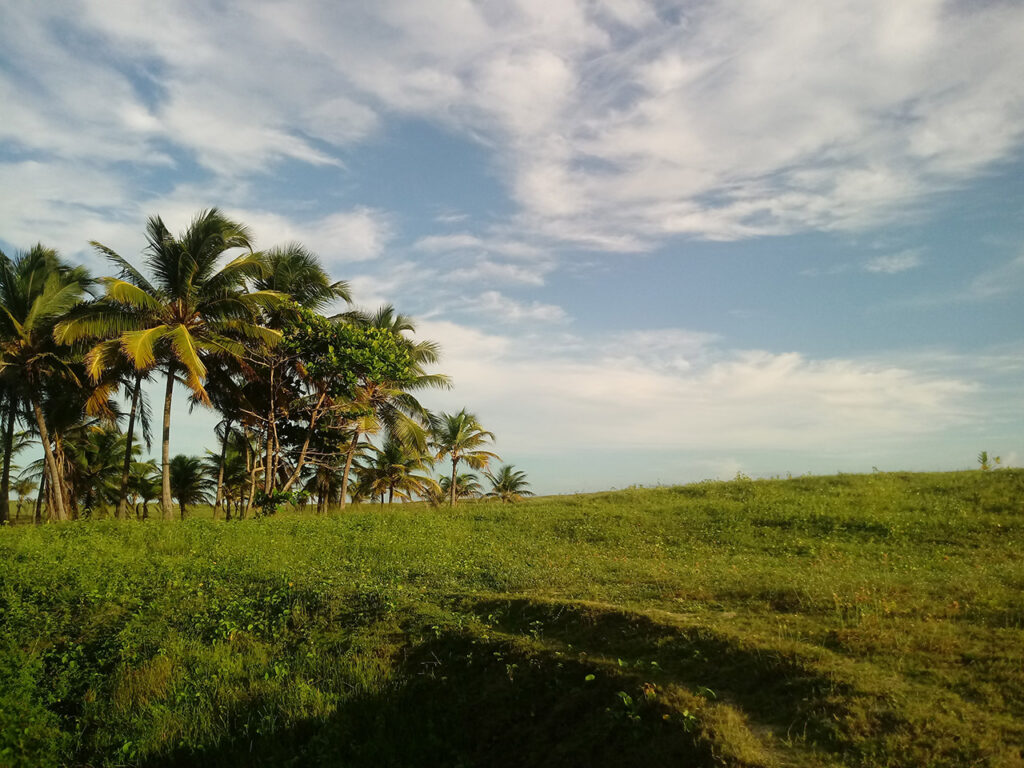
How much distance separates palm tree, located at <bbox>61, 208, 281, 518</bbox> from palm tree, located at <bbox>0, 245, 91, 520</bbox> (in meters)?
2.08

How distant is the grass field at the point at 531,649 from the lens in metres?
5.86

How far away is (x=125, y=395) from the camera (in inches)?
1009

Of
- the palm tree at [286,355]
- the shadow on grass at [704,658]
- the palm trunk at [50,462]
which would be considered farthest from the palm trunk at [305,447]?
the shadow on grass at [704,658]

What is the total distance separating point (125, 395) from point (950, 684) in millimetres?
27102

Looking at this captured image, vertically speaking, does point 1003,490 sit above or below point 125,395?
below

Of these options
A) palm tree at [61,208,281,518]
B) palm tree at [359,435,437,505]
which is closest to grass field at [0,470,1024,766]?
palm tree at [61,208,281,518]

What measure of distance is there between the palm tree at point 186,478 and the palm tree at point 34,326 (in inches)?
789

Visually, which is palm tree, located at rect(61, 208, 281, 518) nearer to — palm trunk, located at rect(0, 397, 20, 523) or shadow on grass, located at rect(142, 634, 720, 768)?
palm trunk, located at rect(0, 397, 20, 523)

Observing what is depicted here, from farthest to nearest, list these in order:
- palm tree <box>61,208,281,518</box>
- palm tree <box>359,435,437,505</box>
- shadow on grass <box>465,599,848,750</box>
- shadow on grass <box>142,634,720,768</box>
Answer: palm tree <box>359,435,437,505</box> → palm tree <box>61,208,281,518</box> → shadow on grass <box>142,634,720,768</box> → shadow on grass <box>465,599,848,750</box>

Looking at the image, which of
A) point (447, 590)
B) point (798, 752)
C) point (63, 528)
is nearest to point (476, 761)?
point (798, 752)

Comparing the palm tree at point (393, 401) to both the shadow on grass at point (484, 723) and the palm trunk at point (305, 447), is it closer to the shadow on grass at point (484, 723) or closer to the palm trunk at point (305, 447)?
the palm trunk at point (305, 447)

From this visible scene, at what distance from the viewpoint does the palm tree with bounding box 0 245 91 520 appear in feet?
70.4

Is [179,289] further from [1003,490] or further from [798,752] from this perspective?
[1003,490]

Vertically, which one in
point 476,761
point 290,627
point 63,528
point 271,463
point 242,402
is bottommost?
point 476,761
